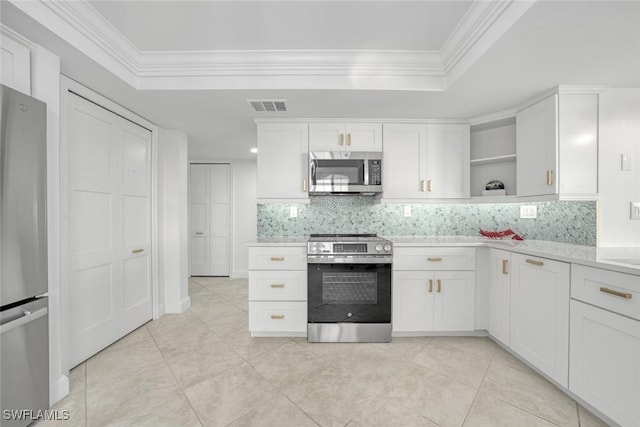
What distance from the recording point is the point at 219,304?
12.2 ft

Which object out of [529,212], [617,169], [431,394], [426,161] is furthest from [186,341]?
[617,169]

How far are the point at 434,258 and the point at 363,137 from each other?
1.47 metres

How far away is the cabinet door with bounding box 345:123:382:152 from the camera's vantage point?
2959 mm

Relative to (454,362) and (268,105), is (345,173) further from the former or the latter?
(454,362)

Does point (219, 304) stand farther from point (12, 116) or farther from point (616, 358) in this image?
point (616, 358)

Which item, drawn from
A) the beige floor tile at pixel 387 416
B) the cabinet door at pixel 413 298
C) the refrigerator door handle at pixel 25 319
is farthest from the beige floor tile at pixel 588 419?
the refrigerator door handle at pixel 25 319

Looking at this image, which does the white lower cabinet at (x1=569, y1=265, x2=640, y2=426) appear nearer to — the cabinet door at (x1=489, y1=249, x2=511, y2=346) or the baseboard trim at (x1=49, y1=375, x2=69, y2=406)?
the cabinet door at (x1=489, y1=249, x2=511, y2=346)

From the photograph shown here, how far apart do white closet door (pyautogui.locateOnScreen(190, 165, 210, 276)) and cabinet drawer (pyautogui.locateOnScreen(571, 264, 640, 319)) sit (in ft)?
Answer: 17.0

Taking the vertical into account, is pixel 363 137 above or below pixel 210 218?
above

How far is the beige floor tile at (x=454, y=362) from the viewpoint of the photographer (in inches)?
80.4

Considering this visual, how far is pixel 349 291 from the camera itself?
2.61 meters

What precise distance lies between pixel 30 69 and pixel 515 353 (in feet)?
13.4

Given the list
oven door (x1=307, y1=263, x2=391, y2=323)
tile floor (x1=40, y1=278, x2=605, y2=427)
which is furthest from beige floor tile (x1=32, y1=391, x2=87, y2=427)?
oven door (x1=307, y1=263, x2=391, y2=323)

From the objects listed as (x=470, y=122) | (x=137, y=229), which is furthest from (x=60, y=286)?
(x=470, y=122)
